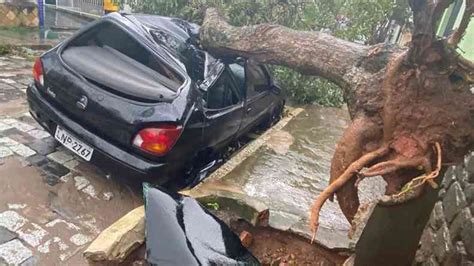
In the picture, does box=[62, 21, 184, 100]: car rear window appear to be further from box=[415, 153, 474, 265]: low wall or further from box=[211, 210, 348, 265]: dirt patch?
box=[415, 153, 474, 265]: low wall

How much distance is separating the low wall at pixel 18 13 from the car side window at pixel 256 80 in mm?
7143

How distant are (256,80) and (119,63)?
85.9 inches

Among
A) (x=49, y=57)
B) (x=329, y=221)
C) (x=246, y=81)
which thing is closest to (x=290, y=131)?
(x=246, y=81)

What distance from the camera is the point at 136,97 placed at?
338 centimetres

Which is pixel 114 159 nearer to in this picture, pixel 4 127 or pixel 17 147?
pixel 17 147

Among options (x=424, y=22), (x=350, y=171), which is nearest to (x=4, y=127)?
(x=350, y=171)

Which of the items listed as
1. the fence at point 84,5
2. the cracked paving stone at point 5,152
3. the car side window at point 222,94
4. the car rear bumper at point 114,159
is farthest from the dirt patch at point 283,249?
the fence at point 84,5

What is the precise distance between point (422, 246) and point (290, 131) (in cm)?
371

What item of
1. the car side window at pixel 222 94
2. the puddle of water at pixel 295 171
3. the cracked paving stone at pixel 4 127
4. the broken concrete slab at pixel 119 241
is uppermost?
the car side window at pixel 222 94

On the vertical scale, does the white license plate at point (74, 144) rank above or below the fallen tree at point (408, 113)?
below

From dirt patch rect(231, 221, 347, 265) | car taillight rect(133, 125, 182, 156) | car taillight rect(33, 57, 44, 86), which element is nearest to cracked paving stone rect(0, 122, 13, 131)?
car taillight rect(33, 57, 44, 86)

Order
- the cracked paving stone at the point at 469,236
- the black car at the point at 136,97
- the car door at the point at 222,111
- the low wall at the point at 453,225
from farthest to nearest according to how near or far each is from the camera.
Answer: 1. the car door at the point at 222,111
2. the black car at the point at 136,97
3. the low wall at the point at 453,225
4. the cracked paving stone at the point at 469,236

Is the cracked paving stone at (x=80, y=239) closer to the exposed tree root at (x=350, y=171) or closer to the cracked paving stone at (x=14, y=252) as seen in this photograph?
the cracked paving stone at (x=14, y=252)

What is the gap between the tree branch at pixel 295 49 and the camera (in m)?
2.73
